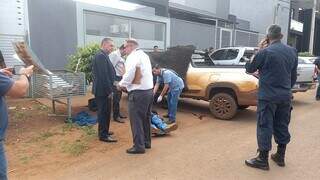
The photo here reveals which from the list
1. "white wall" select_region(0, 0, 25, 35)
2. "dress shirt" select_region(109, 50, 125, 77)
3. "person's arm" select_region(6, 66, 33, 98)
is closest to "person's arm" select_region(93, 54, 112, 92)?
"dress shirt" select_region(109, 50, 125, 77)

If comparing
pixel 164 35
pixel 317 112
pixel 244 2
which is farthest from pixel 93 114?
pixel 244 2

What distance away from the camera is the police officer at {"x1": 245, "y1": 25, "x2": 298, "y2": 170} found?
513cm

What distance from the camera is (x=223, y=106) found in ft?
28.9

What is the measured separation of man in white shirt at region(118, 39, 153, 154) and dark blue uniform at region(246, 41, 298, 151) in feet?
5.37

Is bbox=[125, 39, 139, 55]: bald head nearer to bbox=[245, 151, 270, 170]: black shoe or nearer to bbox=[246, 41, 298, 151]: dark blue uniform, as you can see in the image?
bbox=[246, 41, 298, 151]: dark blue uniform

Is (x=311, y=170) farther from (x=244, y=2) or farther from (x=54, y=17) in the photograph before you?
(x=244, y=2)

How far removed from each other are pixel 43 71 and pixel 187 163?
3.68 metres

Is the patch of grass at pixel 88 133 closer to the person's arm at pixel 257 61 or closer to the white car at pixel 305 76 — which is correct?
the person's arm at pixel 257 61

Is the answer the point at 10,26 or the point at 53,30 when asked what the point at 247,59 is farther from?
the point at 10,26

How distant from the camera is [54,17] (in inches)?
469

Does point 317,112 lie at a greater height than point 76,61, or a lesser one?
lesser

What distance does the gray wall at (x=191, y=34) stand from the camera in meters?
17.5

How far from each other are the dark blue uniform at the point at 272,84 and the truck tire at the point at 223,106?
3361 mm

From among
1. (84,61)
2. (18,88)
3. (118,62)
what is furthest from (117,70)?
(18,88)
